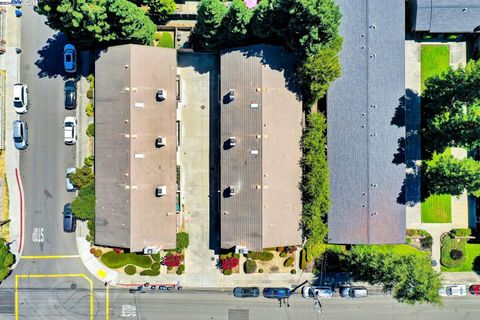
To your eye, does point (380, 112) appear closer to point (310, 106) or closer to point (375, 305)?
point (310, 106)

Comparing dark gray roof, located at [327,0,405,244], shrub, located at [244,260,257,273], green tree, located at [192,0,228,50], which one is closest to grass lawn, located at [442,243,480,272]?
dark gray roof, located at [327,0,405,244]

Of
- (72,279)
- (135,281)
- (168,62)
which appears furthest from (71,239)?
(168,62)

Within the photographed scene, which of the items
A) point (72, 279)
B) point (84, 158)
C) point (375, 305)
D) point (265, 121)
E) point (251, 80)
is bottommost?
point (375, 305)

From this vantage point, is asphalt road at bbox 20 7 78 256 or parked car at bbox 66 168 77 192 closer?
parked car at bbox 66 168 77 192

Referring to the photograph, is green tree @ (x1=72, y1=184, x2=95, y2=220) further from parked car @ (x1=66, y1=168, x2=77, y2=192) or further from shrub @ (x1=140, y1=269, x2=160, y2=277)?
shrub @ (x1=140, y1=269, x2=160, y2=277)

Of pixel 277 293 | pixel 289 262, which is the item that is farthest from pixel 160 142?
pixel 277 293

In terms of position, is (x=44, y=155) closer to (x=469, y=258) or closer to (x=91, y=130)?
(x=91, y=130)
